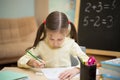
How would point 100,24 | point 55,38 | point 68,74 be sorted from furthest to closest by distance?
point 100,24
point 55,38
point 68,74

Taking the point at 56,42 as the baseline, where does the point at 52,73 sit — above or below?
below

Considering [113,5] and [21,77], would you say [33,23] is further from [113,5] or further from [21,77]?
[21,77]

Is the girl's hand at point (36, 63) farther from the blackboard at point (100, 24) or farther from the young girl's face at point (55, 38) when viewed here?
the blackboard at point (100, 24)

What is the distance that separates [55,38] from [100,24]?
1556 mm

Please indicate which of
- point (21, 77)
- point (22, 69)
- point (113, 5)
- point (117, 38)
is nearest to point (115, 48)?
point (117, 38)

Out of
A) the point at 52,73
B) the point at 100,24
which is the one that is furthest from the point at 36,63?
the point at 100,24

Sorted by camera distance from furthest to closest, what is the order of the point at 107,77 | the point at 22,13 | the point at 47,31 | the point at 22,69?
the point at 22,13 < the point at 47,31 < the point at 22,69 < the point at 107,77

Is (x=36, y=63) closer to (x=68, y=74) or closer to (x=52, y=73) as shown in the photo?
(x=52, y=73)

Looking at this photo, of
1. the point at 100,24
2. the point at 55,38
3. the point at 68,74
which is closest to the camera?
the point at 68,74

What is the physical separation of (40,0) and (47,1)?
184 millimetres

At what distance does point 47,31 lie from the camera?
156cm

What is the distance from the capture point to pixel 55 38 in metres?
1.52

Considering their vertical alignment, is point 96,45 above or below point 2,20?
below

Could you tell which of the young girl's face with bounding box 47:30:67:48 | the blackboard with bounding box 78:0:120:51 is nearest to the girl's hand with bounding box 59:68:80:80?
the young girl's face with bounding box 47:30:67:48
